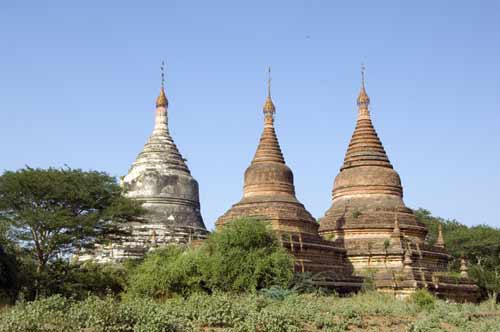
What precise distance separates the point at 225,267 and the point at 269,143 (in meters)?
11.3

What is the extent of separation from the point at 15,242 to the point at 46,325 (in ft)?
47.7

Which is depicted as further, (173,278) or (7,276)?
(173,278)

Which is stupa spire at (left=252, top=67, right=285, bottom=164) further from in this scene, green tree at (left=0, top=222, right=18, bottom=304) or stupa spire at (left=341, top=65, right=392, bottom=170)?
green tree at (left=0, top=222, right=18, bottom=304)

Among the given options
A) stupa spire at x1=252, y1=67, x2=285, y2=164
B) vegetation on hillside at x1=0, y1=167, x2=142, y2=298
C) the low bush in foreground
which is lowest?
the low bush in foreground

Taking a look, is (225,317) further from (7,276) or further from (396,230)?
(396,230)

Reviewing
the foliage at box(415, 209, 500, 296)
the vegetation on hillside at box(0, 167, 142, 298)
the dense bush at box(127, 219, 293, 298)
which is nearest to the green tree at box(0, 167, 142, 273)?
the vegetation on hillside at box(0, 167, 142, 298)

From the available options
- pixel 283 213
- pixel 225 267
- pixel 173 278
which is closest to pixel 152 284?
pixel 173 278

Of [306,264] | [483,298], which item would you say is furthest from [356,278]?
[483,298]

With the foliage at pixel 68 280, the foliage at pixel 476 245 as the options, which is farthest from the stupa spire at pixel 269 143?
the foliage at pixel 476 245

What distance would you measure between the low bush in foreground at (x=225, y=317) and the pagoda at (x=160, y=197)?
16800 mm

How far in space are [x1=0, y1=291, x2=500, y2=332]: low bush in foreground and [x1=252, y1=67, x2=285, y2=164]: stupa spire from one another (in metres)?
13.3

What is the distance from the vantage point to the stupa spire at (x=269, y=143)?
32.2 metres

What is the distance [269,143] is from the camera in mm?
32562

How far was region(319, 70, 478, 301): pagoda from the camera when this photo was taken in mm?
29484
